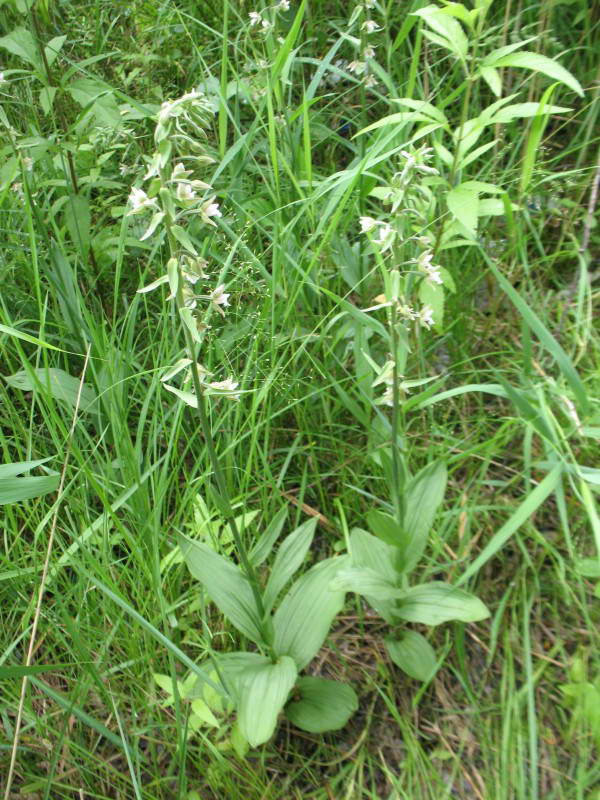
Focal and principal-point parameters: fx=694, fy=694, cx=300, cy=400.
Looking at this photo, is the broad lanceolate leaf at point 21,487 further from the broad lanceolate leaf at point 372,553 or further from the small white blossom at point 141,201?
the broad lanceolate leaf at point 372,553

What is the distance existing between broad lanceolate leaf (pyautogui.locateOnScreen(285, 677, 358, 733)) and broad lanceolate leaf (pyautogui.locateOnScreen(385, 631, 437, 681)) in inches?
5.9

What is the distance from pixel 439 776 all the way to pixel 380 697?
245 mm

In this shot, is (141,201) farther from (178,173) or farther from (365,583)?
(365,583)

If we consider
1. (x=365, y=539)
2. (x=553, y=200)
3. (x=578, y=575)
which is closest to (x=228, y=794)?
(x=365, y=539)

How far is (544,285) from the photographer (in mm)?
2742

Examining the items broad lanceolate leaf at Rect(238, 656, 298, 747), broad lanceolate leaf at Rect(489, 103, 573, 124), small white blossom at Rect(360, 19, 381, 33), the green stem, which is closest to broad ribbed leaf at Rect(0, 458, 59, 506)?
the green stem

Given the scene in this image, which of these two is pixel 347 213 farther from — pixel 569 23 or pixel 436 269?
pixel 569 23

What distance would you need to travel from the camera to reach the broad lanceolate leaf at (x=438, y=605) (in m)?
1.73

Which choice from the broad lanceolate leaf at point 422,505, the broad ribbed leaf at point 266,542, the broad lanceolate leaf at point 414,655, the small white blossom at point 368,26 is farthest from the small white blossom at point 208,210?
the small white blossom at point 368,26

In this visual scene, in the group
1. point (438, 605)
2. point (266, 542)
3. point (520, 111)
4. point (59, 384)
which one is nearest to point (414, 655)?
point (438, 605)

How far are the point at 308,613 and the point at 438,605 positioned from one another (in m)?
0.34

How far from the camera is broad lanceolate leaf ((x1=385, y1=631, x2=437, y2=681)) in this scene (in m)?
1.82

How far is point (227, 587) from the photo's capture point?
1.78m

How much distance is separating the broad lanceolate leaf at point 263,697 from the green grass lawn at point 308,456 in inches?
0.5
